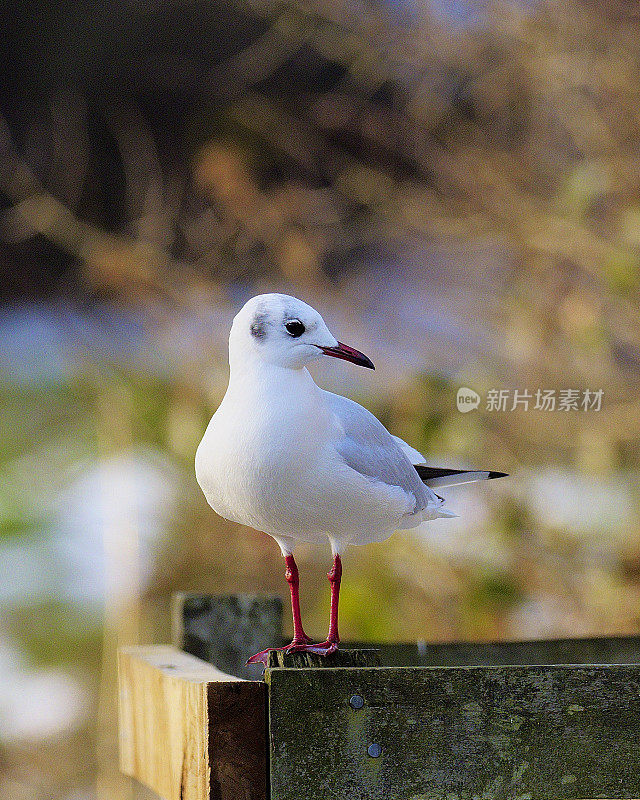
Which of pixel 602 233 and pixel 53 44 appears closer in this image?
pixel 53 44

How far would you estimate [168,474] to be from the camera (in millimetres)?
2217

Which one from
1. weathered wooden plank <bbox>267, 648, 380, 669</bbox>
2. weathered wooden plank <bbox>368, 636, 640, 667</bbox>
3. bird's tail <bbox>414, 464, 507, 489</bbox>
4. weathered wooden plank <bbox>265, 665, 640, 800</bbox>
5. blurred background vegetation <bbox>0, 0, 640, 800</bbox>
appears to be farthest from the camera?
blurred background vegetation <bbox>0, 0, 640, 800</bbox>

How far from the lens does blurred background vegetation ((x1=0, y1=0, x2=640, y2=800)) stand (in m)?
2.17

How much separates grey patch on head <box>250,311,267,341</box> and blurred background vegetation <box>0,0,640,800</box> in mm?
1375

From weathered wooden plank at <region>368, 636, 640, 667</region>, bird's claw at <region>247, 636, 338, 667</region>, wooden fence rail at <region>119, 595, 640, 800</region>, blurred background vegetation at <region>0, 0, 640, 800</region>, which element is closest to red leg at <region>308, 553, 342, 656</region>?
bird's claw at <region>247, 636, 338, 667</region>

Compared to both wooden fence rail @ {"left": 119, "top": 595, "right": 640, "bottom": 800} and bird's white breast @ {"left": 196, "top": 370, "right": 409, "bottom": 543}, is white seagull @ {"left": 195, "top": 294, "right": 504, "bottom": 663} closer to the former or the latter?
bird's white breast @ {"left": 196, "top": 370, "right": 409, "bottom": 543}

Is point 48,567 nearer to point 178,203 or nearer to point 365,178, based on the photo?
point 178,203

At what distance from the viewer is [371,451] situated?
902 millimetres

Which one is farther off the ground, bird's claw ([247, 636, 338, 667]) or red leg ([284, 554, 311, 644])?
red leg ([284, 554, 311, 644])

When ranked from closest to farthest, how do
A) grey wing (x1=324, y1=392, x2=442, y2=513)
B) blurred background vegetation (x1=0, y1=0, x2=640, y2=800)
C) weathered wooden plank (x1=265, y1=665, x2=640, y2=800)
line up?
1. weathered wooden plank (x1=265, y1=665, x2=640, y2=800)
2. grey wing (x1=324, y1=392, x2=442, y2=513)
3. blurred background vegetation (x1=0, y1=0, x2=640, y2=800)

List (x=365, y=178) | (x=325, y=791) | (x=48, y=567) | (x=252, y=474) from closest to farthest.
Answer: (x=325, y=791) < (x=252, y=474) < (x=48, y=567) < (x=365, y=178)

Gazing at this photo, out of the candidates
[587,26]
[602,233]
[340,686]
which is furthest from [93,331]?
[340,686]

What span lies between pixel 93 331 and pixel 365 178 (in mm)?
697

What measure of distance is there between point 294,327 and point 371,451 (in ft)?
0.47
